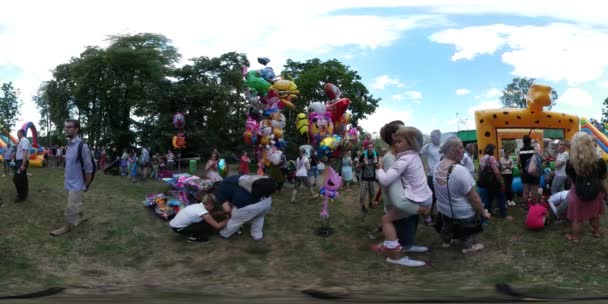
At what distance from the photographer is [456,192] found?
17.5ft

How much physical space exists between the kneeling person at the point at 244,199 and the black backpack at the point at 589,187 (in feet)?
15.1

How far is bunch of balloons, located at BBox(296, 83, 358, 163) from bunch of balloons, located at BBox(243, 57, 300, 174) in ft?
7.13

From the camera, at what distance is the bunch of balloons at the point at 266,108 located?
10.2m

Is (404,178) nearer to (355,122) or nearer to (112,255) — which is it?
(112,255)

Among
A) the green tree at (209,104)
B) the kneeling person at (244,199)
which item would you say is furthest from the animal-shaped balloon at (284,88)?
the green tree at (209,104)

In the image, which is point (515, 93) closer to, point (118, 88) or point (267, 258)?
point (118, 88)

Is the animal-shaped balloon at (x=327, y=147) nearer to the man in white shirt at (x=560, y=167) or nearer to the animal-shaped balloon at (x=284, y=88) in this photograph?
the animal-shaped balloon at (x=284, y=88)

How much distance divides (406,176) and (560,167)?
4038 millimetres

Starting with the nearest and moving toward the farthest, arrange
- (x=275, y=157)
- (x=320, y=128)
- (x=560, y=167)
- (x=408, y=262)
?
(x=408, y=262) → (x=560, y=167) → (x=320, y=128) → (x=275, y=157)

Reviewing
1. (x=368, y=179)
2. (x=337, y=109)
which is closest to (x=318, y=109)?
(x=337, y=109)

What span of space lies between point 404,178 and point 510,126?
6.44m

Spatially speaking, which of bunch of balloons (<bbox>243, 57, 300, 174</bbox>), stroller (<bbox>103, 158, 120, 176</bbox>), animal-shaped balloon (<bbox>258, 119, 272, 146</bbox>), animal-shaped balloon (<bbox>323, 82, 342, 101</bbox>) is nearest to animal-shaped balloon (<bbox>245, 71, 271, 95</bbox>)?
bunch of balloons (<bbox>243, 57, 300, 174</bbox>)

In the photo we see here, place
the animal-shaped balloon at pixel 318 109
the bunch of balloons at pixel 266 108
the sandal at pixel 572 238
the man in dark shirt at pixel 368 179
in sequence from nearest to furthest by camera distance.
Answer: the sandal at pixel 572 238, the animal-shaped balloon at pixel 318 109, the man in dark shirt at pixel 368 179, the bunch of balloons at pixel 266 108

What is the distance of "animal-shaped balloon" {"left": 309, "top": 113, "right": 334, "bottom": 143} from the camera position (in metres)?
7.56
